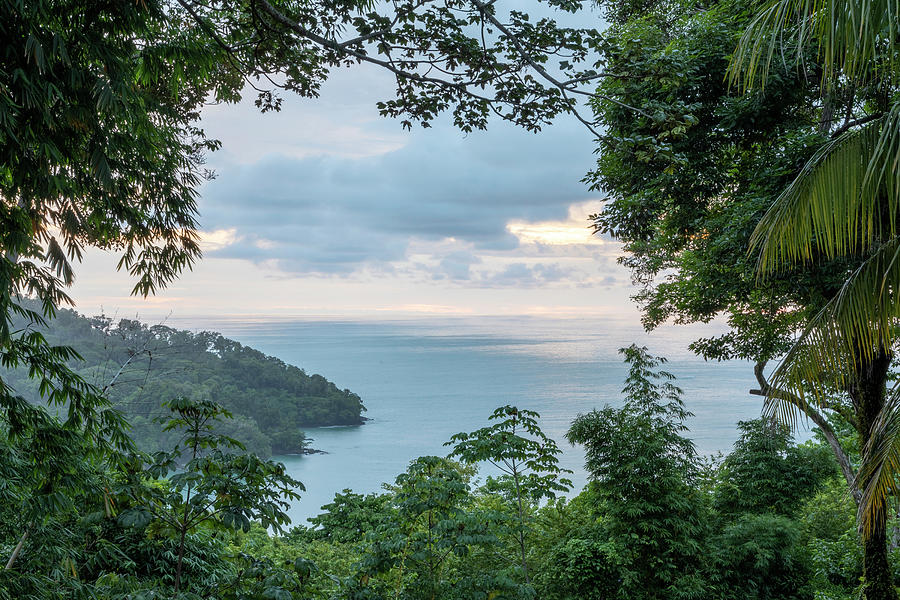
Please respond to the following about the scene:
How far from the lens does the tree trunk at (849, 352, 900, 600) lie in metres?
4.33

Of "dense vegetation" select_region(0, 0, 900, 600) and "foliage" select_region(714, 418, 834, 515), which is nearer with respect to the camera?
"dense vegetation" select_region(0, 0, 900, 600)

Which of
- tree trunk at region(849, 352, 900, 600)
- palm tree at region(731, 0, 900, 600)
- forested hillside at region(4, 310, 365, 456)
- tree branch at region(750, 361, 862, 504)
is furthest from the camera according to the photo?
forested hillside at region(4, 310, 365, 456)

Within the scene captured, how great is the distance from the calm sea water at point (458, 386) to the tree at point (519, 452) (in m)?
1.71

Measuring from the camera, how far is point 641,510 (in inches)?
216

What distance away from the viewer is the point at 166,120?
3.47 meters

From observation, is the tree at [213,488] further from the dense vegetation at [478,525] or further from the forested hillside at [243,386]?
the forested hillside at [243,386]

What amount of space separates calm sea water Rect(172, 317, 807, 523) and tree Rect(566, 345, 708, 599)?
0.70 meters

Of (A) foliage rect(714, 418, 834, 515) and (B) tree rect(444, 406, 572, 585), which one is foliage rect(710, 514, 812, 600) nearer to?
(A) foliage rect(714, 418, 834, 515)

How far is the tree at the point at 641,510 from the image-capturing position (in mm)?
5438

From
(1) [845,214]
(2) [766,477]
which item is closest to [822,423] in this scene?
(2) [766,477]

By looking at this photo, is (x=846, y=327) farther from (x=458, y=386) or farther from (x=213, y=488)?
(x=458, y=386)

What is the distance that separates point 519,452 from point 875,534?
2.86 m

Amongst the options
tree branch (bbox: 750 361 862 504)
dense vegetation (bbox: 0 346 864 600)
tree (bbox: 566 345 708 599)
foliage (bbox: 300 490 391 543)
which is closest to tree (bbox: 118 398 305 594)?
dense vegetation (bbox: 0 346 864 600)

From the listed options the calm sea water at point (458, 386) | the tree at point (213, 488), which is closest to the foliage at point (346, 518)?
the calm sea water at point (458, 386)
